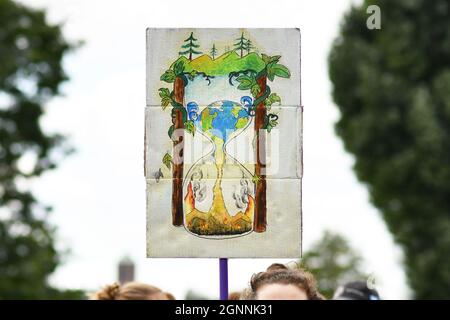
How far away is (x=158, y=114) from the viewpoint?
25.4ft

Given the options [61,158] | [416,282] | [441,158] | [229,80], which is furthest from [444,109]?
[229,80]

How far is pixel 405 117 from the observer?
4228 cm

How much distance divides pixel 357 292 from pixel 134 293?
1864 mm

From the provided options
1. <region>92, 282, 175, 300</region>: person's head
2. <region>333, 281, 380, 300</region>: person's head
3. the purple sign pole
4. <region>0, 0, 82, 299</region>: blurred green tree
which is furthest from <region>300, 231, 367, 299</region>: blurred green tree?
the purple sign pole

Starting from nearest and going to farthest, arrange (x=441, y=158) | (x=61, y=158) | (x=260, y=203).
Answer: (x=260, y=203) < (x=61, y=158) < (x=441, y=158)

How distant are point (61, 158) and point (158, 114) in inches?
1206

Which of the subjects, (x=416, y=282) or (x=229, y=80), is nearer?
(x=229, y=80)

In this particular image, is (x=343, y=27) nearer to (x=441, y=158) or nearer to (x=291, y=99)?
(x=441, y=158)

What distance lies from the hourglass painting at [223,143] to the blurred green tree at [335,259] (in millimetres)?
39994

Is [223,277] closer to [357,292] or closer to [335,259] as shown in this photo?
[357,292]

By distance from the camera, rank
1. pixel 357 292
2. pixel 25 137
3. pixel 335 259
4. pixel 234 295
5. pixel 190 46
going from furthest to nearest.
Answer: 1. pixel 335 259
2. pixel 25 137
3. pixel 357 292
4. pixel 234 295
5. pixel 190 46

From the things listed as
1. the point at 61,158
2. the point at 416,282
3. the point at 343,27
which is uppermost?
the point at 343,27

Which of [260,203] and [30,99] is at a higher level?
[30,99]

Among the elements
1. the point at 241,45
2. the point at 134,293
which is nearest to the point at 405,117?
the point at 134,293
